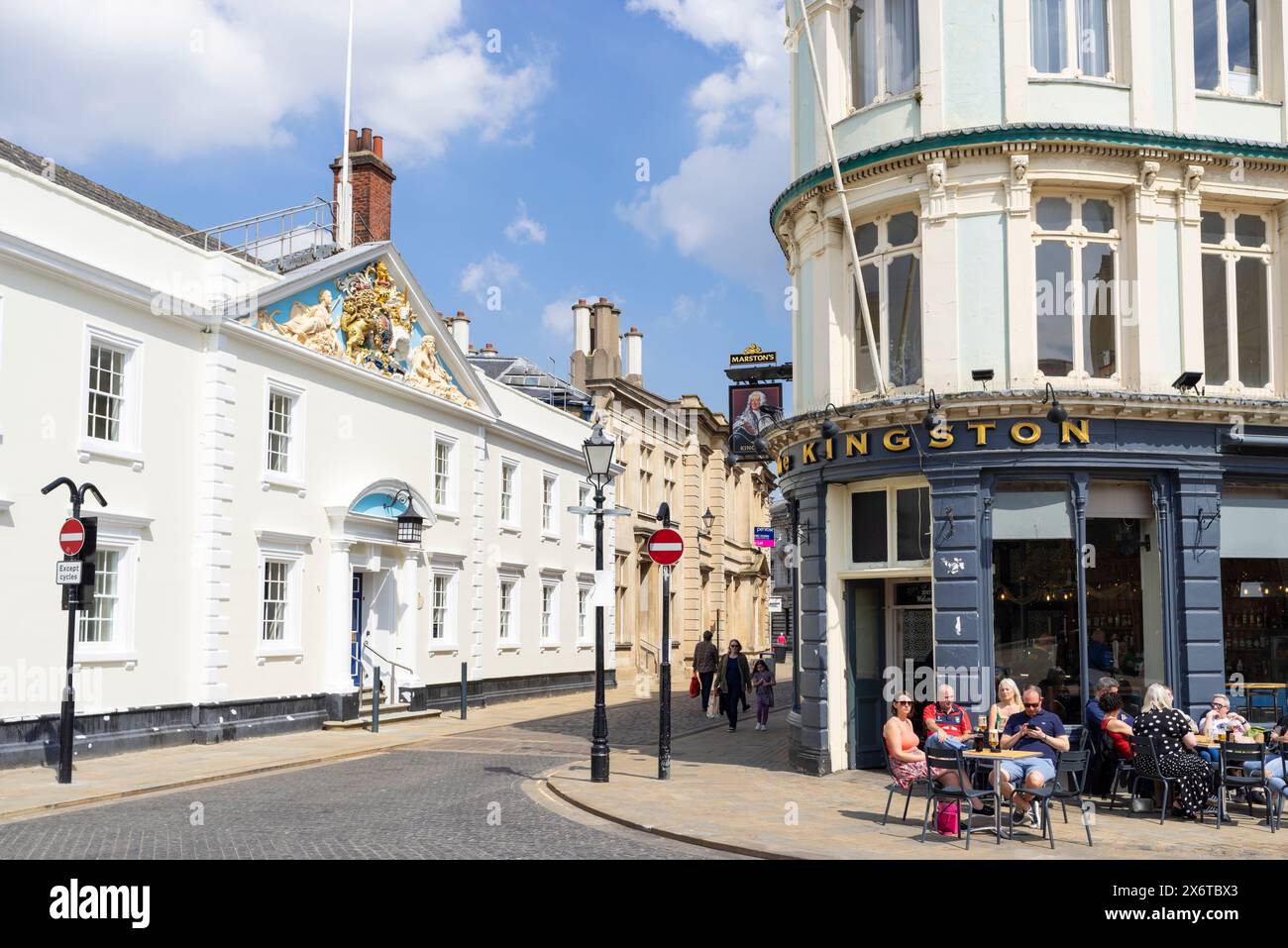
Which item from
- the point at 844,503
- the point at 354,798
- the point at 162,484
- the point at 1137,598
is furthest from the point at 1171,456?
the point at 162,484

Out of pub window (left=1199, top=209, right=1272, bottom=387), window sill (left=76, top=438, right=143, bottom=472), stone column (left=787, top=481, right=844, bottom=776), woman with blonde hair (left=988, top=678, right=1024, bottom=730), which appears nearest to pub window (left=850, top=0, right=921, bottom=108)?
pub window (left=1199, top=209, right=1272, bottom=387)

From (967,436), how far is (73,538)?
11.2 metres

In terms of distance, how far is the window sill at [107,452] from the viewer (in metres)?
18.9

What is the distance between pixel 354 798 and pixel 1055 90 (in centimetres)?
1198

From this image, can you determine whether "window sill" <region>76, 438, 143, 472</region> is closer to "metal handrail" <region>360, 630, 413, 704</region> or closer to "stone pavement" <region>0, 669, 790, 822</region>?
"stone pavement" <region>0, 669, 790, 822</region>

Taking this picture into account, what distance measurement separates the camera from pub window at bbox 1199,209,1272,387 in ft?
51.7

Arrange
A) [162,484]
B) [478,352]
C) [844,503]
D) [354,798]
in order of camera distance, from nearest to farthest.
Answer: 1. [354,798]
2. [844,503]
3. [162,484]
4. [478,352]

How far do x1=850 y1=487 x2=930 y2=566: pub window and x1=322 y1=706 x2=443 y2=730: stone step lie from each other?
11.8 m

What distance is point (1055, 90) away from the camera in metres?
15.5

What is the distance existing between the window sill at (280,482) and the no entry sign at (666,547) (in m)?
9.50

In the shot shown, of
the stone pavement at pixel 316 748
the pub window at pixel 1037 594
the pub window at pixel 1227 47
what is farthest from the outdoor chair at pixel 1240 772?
the stone pavement at pixel 316 748

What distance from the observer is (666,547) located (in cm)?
1612

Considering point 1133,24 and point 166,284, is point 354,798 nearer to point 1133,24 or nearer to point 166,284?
point 166,284

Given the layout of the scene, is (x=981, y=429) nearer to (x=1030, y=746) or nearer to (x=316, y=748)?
(x=1030, y=746)
